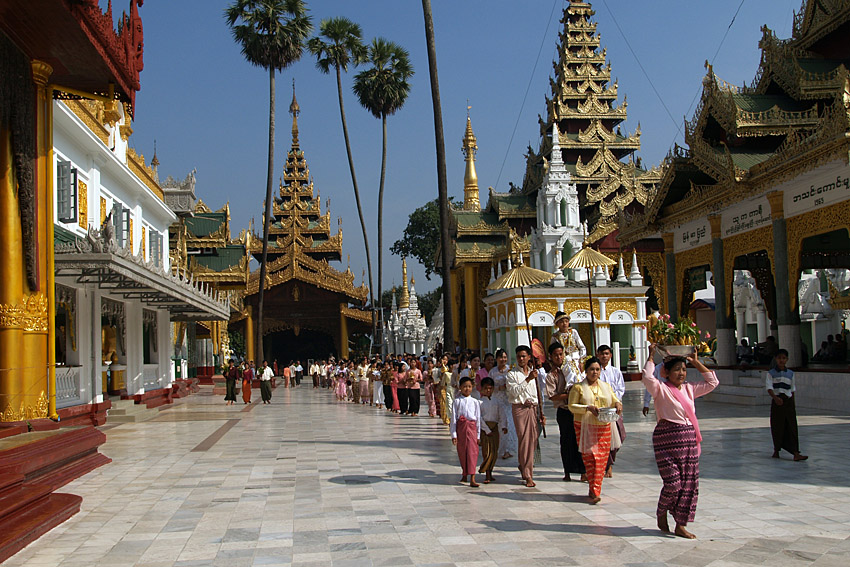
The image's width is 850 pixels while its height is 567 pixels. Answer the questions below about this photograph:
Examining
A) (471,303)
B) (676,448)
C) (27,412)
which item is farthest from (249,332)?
(676,448)

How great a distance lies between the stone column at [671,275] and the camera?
21.6 metres

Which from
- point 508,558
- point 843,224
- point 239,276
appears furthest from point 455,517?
point 239,276

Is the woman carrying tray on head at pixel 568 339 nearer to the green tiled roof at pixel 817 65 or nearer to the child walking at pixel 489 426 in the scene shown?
the child walking at pixel 489 426

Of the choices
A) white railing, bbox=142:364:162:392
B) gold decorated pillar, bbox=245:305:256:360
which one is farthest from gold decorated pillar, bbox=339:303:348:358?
white railing, bbox=142:364:162:392

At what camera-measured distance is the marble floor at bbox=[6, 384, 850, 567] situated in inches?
241

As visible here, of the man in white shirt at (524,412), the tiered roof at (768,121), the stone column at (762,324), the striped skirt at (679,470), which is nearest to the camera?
the striped skirt at (679,470)

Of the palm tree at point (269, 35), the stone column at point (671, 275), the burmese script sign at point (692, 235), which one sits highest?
the palm tree at point (269, 35)

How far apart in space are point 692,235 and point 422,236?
168 feet

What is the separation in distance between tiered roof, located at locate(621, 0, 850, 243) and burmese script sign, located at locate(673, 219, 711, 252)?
0.30 m

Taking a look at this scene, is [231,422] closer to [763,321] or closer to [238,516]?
[238,516]

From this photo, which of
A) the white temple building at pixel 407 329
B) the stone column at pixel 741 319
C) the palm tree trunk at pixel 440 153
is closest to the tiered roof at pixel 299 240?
the white temple building at pixel 407 329

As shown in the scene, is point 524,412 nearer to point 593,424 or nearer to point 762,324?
point 593,424

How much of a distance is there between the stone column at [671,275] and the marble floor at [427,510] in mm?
8626

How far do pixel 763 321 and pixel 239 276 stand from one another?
23.3 meters
